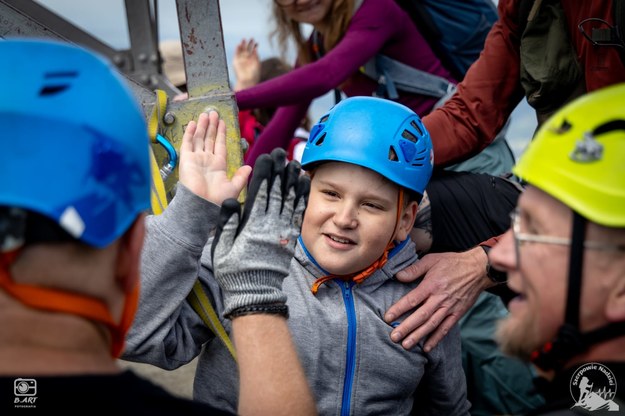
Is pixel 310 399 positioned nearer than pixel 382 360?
Yes

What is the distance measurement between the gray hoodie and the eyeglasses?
39.0 inches

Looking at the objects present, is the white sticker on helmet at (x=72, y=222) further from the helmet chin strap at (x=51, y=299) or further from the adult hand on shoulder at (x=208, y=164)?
the adult hand on shoulder at (x=208, y=164)

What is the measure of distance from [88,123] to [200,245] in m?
1.06

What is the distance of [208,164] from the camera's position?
2422mm

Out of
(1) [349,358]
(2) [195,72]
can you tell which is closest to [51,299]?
(1) [349,358]

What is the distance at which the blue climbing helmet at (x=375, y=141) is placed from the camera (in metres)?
2.72

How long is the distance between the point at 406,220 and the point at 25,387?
1970 mm

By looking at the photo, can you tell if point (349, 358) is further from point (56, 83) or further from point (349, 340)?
point (56, 83)

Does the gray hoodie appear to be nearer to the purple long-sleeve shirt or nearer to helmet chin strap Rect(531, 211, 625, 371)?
helmet chin strap Rect(531, 211, 625, 371)

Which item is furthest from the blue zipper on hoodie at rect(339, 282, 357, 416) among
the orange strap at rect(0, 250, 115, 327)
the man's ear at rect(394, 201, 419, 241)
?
the orange strap at rect(0, 250, 115, 327)

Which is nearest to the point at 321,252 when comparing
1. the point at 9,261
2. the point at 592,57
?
the point at 592,57

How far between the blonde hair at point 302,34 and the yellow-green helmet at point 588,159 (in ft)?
8.29

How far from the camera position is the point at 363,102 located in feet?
9.38

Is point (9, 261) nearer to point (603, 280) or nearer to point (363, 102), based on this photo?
point (603, 280)
